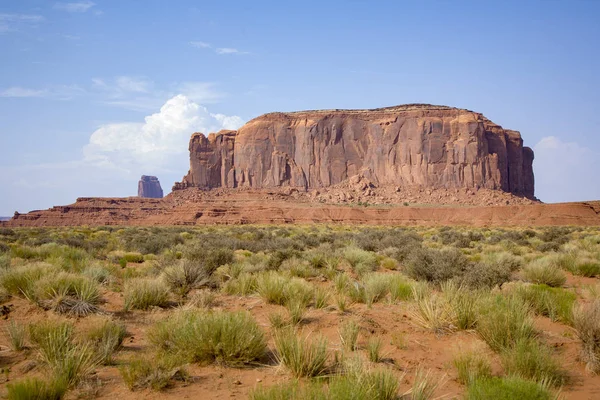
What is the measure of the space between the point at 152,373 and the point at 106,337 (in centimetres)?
144

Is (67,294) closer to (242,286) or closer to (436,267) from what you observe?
(242,286)

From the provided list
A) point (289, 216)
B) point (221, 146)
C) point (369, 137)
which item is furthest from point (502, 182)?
point (221, 146)

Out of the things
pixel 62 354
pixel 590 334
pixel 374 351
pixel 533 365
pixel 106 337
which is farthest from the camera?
pixel 106 337

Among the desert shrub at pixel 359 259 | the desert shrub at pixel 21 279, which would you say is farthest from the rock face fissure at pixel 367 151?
the desert shrub at pixel 21 279

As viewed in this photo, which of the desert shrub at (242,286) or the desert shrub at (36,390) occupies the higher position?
the desert shrub at (36,390)

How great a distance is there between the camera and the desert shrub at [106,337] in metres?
5.14

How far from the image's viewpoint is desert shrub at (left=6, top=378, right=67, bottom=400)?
381 cm

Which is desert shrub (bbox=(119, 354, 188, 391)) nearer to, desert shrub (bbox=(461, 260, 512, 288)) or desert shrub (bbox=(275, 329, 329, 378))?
desert shrub (bbox=(275, 329, 329, 378))

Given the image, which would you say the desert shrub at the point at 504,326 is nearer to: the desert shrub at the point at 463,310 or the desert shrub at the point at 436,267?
the desert shrub at the point at 463,310

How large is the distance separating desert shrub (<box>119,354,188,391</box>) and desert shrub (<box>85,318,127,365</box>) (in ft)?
1.56

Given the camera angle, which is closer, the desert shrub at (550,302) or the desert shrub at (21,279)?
the desert shrub at (550,302)

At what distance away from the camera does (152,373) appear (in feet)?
15.0

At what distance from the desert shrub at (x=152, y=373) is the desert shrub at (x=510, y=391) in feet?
9.49

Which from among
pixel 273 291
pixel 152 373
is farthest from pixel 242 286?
pixel 152 373
